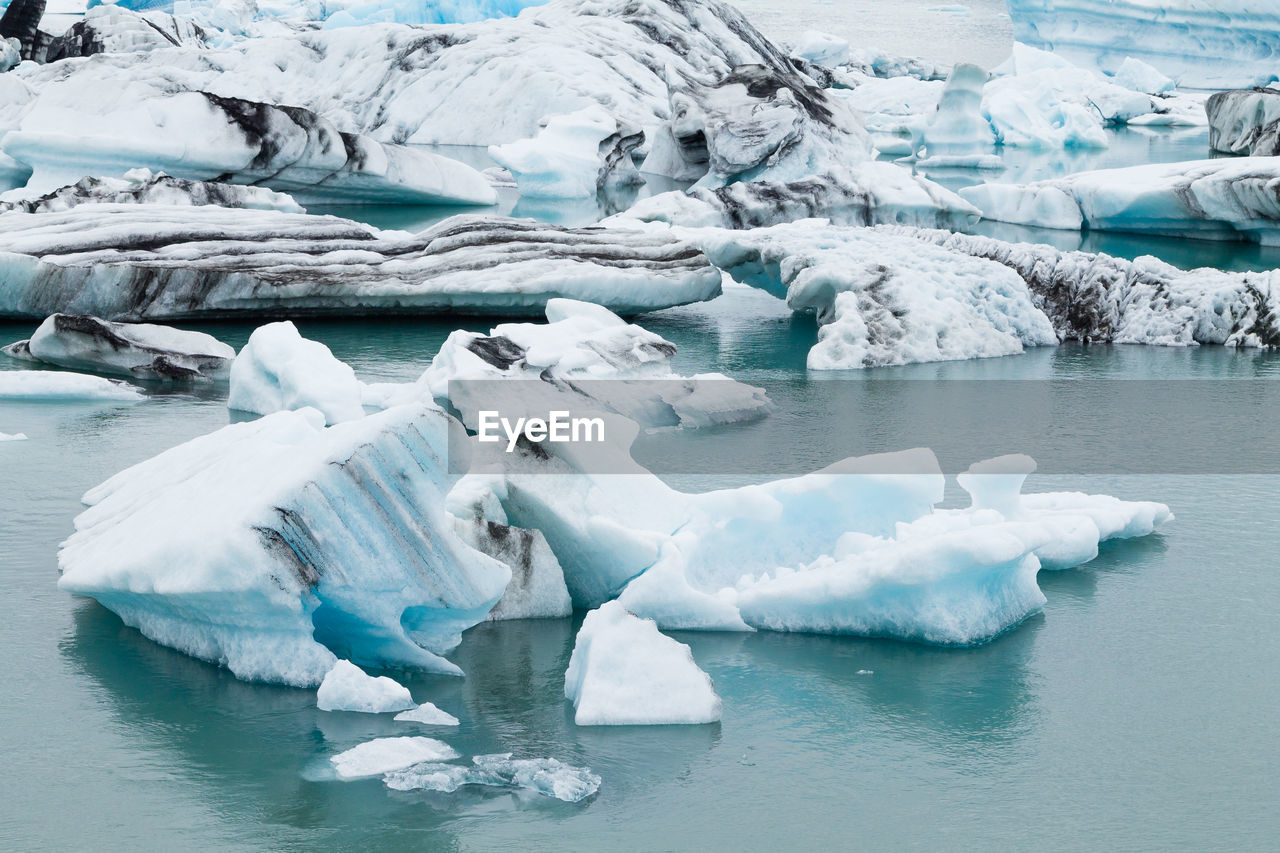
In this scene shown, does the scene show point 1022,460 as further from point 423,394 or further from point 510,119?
point 510,119

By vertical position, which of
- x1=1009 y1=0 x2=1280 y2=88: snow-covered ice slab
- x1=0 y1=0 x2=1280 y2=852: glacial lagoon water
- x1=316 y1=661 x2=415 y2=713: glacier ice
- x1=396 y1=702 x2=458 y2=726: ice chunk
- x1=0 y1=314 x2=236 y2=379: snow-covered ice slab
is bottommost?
x1=0 y1=0 x2=1280 y2=852: glacial lagoon water

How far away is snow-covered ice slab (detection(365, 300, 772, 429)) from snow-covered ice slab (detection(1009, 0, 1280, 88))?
25.2 metres

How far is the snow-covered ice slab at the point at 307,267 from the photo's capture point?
7.90 m

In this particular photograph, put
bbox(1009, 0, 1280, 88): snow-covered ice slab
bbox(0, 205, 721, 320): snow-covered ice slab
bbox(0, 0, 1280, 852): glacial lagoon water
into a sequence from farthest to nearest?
bbox(1009, 0, 1280, 88): snow-covered ice slab < bbox(0, 205, 721, 320): snow-covered ice slab < bbox(0, 0, 1280, 852): glacial lagoon water

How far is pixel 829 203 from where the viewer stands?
12961 millimetres

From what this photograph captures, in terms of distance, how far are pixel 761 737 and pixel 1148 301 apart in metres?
6.25

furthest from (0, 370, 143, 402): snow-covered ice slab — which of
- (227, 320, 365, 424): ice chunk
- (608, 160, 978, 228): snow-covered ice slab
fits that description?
(608, 160, 978, 228): snow-covered ice slab

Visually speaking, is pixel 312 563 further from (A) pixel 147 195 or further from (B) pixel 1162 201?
(B) pixel 1162 201

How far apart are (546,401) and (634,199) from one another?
11.0 metres

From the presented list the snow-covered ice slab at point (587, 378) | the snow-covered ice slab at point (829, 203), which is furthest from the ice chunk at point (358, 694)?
the snow-covered ice slab at point (829, 203)

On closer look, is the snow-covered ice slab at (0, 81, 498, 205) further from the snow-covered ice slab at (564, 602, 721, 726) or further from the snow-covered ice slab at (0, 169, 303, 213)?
the snow-covered ice slab at (564, 602, 721, 726)

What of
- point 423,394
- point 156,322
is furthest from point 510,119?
point 423,394

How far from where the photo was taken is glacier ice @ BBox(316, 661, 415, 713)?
3.14 meters

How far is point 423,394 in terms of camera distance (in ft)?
19.9
